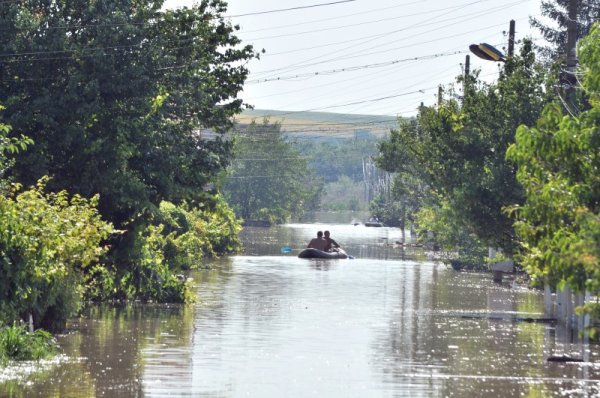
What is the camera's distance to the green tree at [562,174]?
1395cm

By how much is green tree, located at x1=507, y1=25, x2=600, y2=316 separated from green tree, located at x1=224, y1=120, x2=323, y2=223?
140312mm

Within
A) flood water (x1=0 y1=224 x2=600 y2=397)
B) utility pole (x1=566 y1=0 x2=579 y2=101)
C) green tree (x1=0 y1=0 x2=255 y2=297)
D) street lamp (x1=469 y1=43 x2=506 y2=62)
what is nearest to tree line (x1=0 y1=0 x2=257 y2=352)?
green tree (x1=0 y1=0 x2=255 y2=297)

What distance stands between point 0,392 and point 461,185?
2081cm

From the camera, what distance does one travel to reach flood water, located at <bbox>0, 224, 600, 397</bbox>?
19.2 metres

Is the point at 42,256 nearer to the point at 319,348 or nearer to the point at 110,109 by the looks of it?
the point at 319,348

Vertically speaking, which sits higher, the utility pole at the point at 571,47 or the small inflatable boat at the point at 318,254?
the utility pole at the point at 571,47

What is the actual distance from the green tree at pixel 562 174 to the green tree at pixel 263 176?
460 ft

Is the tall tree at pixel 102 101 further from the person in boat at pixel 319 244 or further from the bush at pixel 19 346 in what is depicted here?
the person in boat at pixel 319 244

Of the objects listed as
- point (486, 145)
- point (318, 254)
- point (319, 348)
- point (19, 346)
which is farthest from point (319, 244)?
point (19, 346)

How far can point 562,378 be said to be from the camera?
20844 millimetres

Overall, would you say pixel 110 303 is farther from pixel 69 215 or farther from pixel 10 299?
pixel 10 299

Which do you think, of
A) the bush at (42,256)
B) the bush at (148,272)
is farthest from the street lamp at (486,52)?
the bush at (42,256)

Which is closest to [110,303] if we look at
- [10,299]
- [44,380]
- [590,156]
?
[10,299]

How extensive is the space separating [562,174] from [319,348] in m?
10.6
